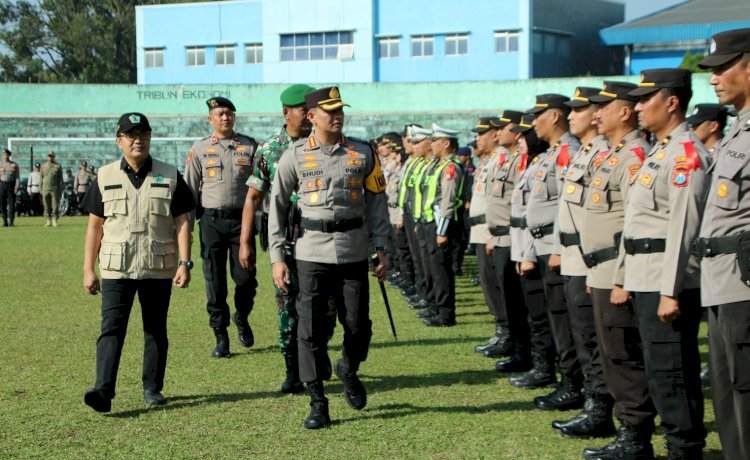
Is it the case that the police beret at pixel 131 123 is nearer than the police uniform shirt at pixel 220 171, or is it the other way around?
the police beret at pixel 131 123

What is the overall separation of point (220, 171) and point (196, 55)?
59.8 meters

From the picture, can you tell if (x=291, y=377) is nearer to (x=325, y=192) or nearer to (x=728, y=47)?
(x=325, y=192)

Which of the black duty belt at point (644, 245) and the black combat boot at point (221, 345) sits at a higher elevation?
the black duty belt at point (644, 245)

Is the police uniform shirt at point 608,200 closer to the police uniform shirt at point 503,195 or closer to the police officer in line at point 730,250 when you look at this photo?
the police officer in line at point 730,250

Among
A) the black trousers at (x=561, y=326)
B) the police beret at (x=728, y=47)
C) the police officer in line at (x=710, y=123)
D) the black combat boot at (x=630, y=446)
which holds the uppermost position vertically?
the police beret at (x=728, y=47)

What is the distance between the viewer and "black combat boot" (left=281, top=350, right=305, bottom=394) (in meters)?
8.01

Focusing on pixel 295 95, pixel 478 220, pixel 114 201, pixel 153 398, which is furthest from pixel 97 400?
pixel 478 220

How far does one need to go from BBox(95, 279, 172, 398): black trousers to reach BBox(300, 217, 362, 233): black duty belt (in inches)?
48.4

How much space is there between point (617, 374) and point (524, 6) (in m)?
53.9

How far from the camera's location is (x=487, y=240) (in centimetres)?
988

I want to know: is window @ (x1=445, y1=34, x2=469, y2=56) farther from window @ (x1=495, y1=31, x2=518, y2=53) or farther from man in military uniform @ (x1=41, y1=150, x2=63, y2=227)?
man in military uniform @ (x1=41, y1=150, x2=63, y2=227)

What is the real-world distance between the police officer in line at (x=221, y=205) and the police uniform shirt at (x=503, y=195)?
2.29 m

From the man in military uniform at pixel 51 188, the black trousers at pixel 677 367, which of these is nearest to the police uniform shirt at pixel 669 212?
the black trousers at pixel 677 367

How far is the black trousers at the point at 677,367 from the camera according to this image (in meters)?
5.50
